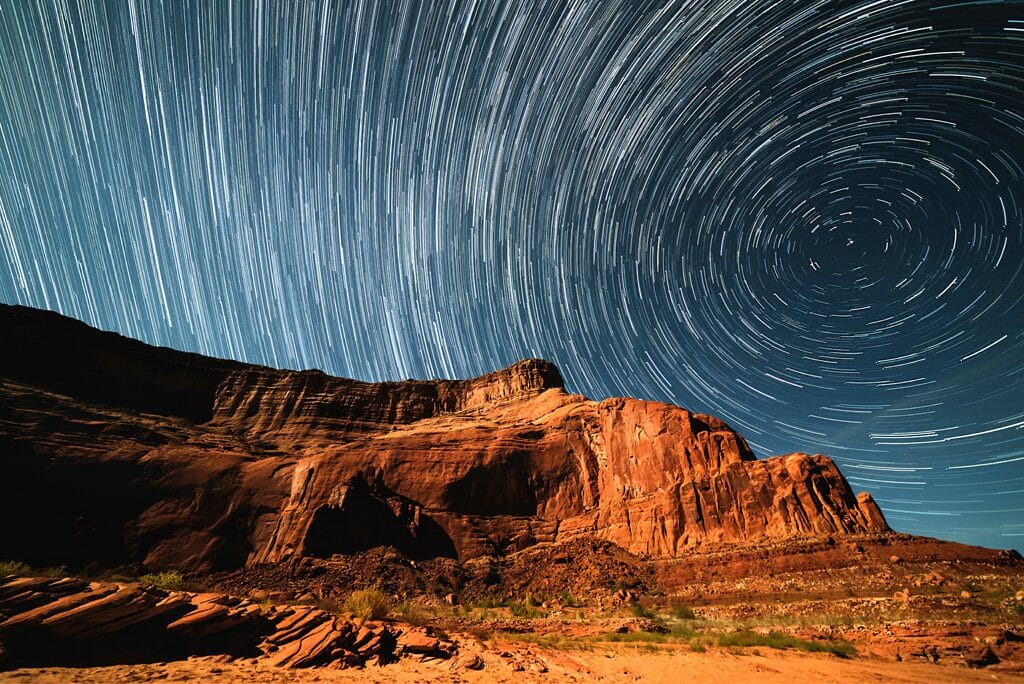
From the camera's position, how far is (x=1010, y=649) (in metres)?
12.0

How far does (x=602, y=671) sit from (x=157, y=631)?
10.7 meters

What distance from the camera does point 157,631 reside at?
8.29 m

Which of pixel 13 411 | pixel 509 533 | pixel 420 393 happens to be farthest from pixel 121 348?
pixel 509 533

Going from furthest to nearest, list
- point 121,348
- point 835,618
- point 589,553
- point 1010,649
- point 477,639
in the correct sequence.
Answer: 1. point 121,348
2. point 589,553
3. point 835,618
4. point 477,639
5. point 1010,649

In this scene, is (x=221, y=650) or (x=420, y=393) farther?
(x=420, y=393)

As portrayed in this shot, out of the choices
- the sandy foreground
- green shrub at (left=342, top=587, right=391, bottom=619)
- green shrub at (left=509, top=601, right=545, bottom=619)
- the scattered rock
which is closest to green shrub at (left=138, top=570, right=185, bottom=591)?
green shrub at (left=342, top=587, right=391, bottom=619)

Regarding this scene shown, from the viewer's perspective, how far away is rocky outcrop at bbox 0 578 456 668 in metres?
7.20

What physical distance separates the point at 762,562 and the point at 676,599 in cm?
609

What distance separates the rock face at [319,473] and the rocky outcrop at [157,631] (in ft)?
78.4

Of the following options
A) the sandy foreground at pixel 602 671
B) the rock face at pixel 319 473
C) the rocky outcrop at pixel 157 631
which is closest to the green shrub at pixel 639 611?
the rock face at pixel 319 473

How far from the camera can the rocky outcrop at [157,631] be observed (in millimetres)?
7203

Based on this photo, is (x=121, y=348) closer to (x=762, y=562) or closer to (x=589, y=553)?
(x=589, y=553)

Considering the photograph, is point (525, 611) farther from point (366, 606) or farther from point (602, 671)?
point (602, 671)

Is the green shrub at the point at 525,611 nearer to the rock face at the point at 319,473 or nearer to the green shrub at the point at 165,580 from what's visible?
the rock face at the point at 319,473
